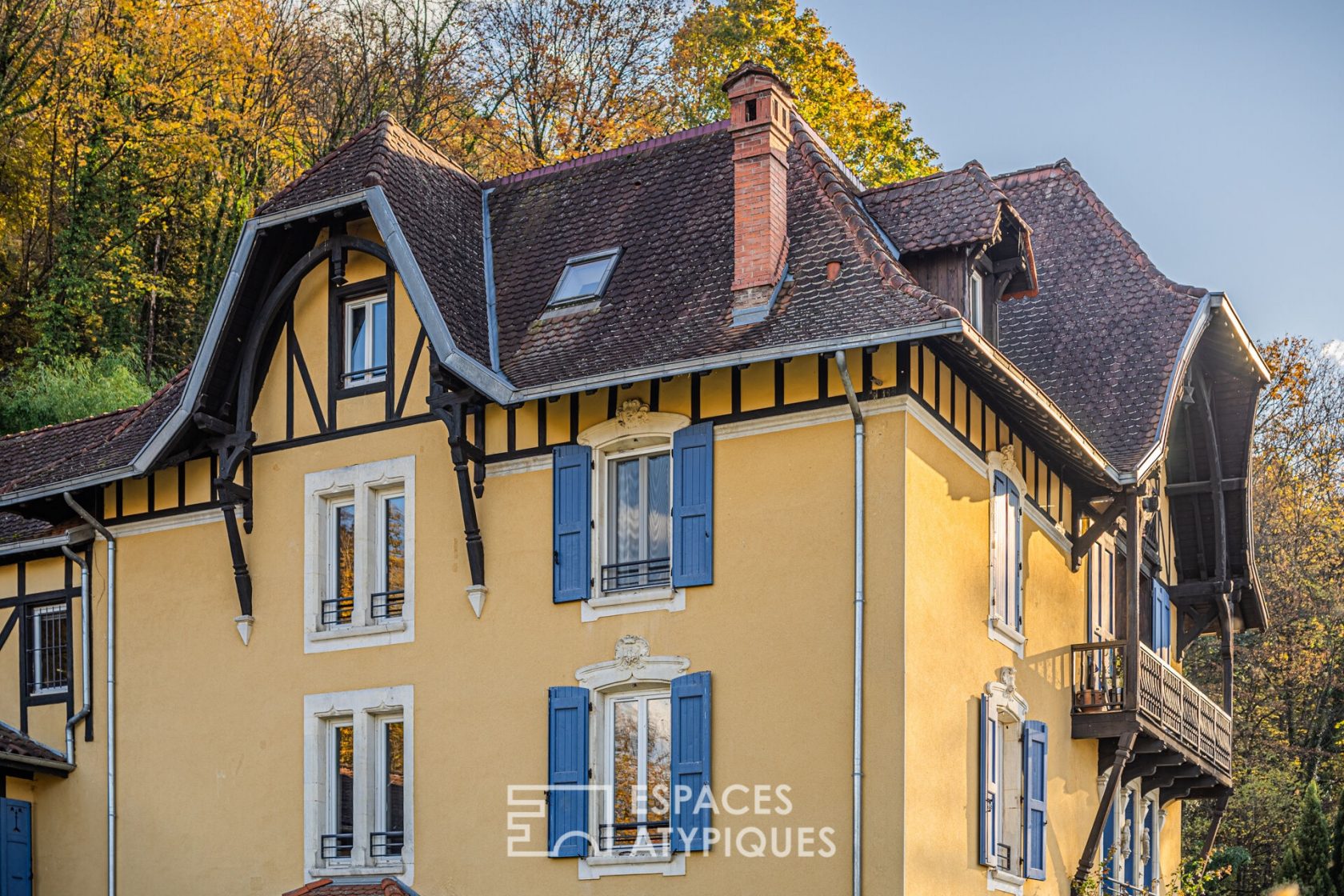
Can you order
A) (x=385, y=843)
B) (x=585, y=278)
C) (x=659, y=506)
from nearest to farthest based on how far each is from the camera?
(x=659, y=506), (x=385, y=843), (x=585, y=278)

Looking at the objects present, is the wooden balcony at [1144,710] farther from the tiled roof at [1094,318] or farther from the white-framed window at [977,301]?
the white-framed window at [977,301]

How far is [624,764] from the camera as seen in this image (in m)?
17.5

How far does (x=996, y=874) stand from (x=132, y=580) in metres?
10.4

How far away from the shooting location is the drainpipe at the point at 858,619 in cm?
1588

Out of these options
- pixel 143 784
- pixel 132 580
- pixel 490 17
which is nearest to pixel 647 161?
pixel 132 580

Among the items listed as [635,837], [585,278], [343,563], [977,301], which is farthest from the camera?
[343,563]

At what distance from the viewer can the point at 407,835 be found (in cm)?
1845

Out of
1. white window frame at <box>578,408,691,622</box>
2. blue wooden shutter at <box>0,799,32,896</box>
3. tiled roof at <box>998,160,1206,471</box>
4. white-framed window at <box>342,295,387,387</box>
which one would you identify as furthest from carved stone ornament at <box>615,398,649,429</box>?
blue wooden shutter at <box>0,799,32,896</box>

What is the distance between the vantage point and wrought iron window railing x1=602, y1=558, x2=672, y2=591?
17.6 metres

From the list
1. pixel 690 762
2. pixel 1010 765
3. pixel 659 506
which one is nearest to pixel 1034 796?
pixel 1010 765

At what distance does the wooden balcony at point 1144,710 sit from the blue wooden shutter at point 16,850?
12.4 m

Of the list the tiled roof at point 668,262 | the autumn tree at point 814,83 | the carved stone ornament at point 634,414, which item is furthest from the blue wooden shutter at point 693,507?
the autumn tree at point 814,83

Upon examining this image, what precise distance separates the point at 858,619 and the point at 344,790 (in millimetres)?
6332

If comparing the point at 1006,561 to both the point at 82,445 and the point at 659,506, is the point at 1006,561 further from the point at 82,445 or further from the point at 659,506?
the point at 82,445
